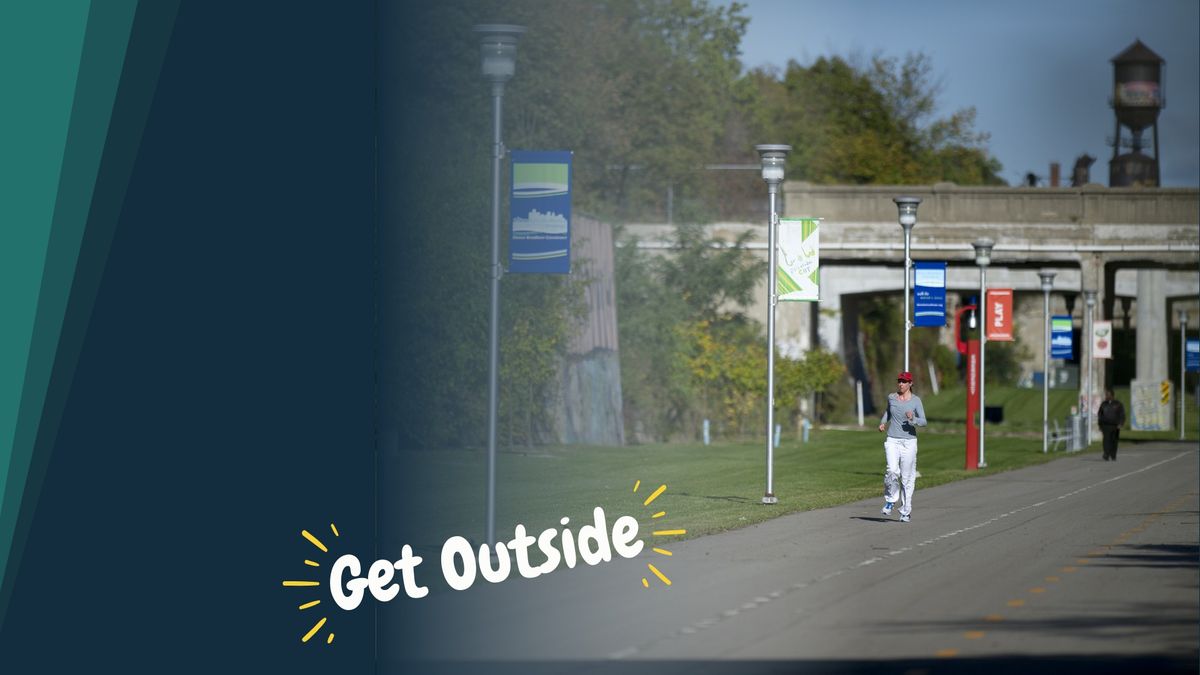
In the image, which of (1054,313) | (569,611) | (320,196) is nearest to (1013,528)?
(569,611)

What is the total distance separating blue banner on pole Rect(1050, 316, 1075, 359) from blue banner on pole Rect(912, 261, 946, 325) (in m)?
10.5

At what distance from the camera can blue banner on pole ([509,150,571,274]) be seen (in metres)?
11.8

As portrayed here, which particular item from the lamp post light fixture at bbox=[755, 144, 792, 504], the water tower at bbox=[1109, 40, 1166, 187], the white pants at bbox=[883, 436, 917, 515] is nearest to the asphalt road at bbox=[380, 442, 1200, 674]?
the white pants at bbox=[883, 436, 917, 515]

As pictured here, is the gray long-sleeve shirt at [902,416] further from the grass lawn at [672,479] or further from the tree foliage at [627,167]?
the tree foliage at [627,167]

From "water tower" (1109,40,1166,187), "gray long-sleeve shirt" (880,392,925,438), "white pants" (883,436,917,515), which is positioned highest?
"water tower" (1109,40,1166,187)

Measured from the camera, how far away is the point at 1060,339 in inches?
1164

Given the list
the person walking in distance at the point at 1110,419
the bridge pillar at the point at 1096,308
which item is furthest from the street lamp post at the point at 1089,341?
the person walking in distance at the point at 1110,419

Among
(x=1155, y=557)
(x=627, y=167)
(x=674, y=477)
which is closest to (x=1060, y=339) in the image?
(x=627, y=167)

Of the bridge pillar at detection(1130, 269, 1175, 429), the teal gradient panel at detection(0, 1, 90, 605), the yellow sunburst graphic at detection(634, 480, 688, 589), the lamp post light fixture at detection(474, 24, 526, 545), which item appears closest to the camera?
the teal gradient panel at detection(0, 1, 90, 605)

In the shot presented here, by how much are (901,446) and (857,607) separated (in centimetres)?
577

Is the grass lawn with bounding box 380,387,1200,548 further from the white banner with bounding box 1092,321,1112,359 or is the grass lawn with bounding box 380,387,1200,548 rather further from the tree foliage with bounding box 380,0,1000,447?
the white banner with bounding box 1092,321,1112,359

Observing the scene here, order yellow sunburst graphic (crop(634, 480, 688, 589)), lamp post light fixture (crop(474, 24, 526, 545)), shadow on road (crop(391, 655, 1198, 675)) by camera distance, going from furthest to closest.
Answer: yellow sunburst graphic (crop(634, 480, 688, 589))
lamp post light fixture (crop(474, 24, 526, 545))
shadow on road (crop(391, 655, 1198, 675))

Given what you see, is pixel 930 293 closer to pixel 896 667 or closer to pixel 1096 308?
pixel 1096 308

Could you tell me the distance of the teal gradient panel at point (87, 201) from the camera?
30.6 feet
